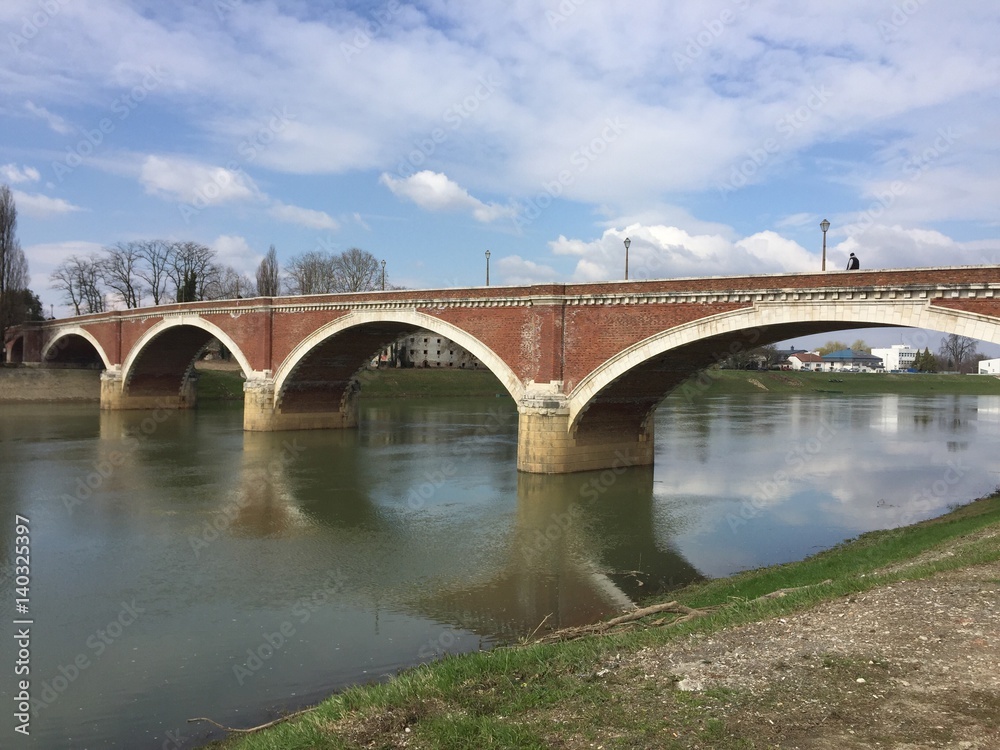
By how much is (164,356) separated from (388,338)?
729 inches


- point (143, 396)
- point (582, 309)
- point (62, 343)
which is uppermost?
point (582, 309)

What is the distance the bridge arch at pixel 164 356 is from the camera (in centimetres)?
3925

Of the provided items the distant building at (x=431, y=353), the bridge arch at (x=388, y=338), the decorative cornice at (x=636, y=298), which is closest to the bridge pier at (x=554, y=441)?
the bridge arch at (x=388, y=338)

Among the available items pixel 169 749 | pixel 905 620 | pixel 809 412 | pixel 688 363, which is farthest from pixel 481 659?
pixel 809 412

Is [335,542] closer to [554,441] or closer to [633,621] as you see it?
[633,621]

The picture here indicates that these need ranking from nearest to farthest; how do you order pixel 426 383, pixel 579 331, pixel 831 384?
pixel 579 331
pixel 426 383
pixel 831 384

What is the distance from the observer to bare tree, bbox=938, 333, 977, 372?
117 m

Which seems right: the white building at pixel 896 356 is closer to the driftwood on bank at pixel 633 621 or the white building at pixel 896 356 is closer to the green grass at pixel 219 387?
the green grass at pixel 219 387

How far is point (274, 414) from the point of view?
3209cm

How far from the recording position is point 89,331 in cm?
4766

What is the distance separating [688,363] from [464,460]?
8.28m

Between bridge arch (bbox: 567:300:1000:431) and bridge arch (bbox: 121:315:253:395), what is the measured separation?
2407cm

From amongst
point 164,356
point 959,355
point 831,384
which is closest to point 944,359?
point 959,355

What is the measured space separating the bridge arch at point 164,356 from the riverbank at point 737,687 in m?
34.3
